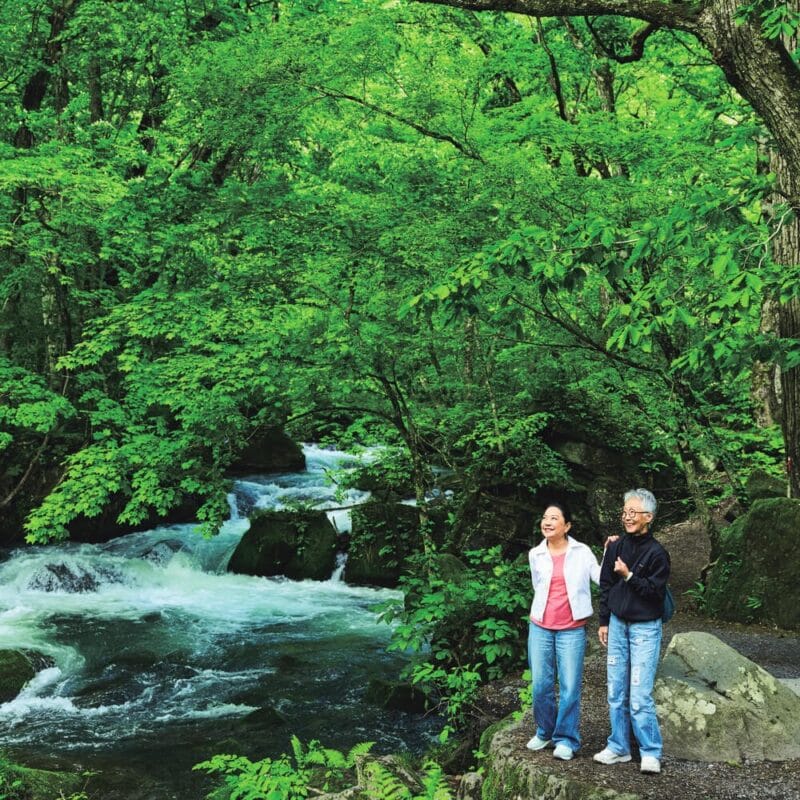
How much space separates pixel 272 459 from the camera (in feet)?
70.7

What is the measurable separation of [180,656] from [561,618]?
8883mm

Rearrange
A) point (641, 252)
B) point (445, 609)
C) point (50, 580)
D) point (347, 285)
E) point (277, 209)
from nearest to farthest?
point (641, 252) < point (445, 609) < point (347, 285) < point (277, 209) < point (50, 580)

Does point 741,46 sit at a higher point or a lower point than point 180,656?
higher

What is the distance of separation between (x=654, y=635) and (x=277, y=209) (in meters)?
7.12

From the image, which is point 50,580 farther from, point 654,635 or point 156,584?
point 654,635

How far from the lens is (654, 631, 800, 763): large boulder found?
15.6 ft

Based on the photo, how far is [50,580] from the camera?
1471 centimetres

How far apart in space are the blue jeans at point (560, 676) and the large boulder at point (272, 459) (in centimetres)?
1689

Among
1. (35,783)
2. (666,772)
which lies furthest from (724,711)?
(35,783)

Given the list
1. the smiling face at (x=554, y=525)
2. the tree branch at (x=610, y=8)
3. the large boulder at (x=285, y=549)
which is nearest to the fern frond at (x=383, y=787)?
the smiling face at (x=554, y=525)

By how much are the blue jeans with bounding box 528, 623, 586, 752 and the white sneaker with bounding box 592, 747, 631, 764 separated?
0.65 ft

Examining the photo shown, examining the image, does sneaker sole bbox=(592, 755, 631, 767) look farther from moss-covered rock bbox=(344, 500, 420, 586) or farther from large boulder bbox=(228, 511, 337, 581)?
large boulder bbox=(228, 511, 337, 581)

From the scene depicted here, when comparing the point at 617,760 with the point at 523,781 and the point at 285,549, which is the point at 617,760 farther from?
the point at 285,549

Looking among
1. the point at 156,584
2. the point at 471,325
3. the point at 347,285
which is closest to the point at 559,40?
the point at 471,325
